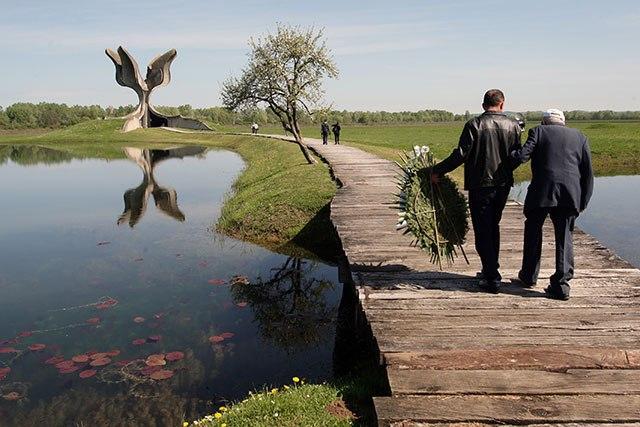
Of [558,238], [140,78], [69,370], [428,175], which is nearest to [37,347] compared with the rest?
[69,370]

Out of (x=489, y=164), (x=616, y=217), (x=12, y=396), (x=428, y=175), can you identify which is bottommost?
(x=12, y=396)

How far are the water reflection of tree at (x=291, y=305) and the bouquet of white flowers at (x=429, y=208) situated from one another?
3186mm

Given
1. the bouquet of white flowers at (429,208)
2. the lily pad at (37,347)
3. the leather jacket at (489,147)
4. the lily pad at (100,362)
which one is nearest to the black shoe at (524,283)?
the bouquet of white flowers at (429,208)

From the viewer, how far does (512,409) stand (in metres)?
4.45

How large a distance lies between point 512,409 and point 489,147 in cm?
332

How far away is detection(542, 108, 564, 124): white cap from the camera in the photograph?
653 centimetres

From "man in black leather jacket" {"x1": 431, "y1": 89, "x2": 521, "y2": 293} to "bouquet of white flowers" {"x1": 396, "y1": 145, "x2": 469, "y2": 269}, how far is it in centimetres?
49

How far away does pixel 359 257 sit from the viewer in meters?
8.81

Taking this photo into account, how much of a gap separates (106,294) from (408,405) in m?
9.20

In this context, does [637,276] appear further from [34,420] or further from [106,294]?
[106,294]

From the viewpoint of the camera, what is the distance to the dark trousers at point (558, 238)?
256 inches

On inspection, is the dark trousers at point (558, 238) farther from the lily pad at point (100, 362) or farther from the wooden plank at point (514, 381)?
the lily pad at point (100, 362)

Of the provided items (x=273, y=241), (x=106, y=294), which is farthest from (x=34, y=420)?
(x=273, y=241)

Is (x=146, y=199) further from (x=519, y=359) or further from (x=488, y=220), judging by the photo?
(x=519, y=359)
